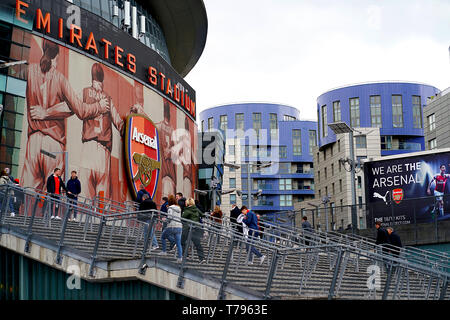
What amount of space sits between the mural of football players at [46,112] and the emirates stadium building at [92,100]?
4cm

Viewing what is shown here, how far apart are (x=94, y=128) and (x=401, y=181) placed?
16.5 m

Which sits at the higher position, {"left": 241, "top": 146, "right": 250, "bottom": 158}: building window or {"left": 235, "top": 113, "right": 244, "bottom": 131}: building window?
{"left": 235, "top": 113, "right": 244, "bottom": 131}: building window

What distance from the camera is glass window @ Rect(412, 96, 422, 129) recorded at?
289 ft

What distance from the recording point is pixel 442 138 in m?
72.9

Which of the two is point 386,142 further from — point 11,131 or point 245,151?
point 11,131

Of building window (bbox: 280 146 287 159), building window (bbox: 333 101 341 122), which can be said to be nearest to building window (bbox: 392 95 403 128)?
building window (bbox: 333 101 341 122)

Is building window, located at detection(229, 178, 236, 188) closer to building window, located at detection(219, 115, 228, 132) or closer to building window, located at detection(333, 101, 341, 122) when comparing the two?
building window, located at detection(219, 115, 228, 132)

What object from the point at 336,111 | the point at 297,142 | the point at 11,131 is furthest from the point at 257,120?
the point at 11,131

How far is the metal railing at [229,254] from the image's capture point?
14477 millimetres

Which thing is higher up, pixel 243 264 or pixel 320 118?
pixel 320 118

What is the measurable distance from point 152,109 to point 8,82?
11589 millimetres

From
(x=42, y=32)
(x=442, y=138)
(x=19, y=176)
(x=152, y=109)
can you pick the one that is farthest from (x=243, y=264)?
(x=442, y=138)

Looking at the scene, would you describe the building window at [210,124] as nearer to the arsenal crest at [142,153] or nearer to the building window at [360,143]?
the building window at [360,143]
